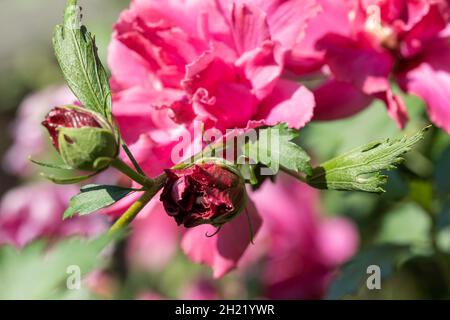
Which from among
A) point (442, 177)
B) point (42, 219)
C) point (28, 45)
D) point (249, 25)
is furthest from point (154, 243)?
point (28, 45)

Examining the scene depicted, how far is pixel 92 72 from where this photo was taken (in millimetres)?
829

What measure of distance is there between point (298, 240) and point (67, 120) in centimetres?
106

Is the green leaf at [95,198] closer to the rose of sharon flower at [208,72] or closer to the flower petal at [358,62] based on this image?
the rose of sharon flower at [208,72]

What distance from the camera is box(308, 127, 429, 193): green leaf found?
80 cm

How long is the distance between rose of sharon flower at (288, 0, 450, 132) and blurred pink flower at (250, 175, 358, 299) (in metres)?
0.60

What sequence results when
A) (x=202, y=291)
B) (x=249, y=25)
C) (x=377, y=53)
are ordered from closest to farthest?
(x=249, y=25) → (x=377, y=53) → (x=202, y=291)

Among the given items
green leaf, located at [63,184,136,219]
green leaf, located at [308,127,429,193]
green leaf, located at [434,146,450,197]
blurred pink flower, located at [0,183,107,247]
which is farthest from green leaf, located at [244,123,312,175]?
blurred pink flower, located at [0,183,107,247]

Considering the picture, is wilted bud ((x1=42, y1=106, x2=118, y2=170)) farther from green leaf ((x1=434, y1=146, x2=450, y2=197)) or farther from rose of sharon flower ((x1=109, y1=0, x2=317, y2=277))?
green leaf ((x1=434, y1=146, x2=450, y2=197))

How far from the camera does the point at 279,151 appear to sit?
2.72 feet

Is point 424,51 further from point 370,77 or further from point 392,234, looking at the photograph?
point 392,234

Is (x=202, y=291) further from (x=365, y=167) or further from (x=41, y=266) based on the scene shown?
(x=365, y=167)

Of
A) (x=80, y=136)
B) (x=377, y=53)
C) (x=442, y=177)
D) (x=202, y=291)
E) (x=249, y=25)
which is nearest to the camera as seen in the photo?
(x=80, y=136)

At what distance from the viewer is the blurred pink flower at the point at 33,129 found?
79.0 inches
